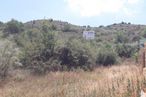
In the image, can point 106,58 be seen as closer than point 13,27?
Yes

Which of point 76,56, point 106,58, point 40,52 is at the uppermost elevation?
point 40,52

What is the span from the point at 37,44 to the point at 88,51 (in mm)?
5279

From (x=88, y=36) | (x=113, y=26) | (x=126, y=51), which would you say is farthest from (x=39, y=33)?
(x=113, y=26)

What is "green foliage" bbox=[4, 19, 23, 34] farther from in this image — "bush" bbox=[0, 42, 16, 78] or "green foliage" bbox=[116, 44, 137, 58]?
"bush" bbox=[0, 42, 16, 78]

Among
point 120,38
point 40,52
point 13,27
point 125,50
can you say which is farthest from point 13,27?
point 40,52

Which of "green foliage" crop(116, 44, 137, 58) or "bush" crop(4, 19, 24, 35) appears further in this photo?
"bush" crop(4, 19, 24, 35)

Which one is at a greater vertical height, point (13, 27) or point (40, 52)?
point (13, 27)

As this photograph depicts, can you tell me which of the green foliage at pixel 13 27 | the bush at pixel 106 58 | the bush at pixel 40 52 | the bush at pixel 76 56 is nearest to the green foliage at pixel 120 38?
the green foliage at pixel 13 27

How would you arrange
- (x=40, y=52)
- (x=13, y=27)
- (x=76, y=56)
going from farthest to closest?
(x=13, y=27) → (x=76, y=56) → (x=40, y=52)

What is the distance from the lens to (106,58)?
146ft

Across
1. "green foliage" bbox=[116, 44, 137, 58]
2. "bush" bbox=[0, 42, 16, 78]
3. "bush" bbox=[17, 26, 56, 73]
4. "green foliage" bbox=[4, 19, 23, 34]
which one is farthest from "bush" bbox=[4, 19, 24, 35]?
"bush" bbox=[0, 42, 16, 78]

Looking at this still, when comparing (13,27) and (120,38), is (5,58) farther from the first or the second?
(13,27)

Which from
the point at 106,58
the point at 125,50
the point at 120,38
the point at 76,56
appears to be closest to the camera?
the point at 76,56

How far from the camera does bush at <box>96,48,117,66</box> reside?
4438 centimetres
